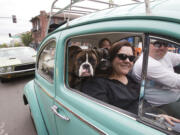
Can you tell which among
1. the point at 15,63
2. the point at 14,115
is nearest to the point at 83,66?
the point at 14,115

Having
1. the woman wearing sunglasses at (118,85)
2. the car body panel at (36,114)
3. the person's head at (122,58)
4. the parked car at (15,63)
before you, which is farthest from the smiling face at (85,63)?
the parked car at (15,63)

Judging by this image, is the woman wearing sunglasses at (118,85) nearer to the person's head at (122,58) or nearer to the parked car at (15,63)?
the person's head at (122,58)

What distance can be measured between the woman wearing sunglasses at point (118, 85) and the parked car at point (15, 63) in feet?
16.3

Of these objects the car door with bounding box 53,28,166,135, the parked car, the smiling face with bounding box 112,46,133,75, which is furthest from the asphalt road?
the smiling face with bounding box 112,46,133,75

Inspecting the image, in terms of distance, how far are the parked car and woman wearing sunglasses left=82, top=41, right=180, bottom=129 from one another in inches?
195

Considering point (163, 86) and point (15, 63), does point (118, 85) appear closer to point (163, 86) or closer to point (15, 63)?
point (163, 86)

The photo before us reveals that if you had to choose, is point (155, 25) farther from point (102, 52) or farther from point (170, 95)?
point (102, 52)

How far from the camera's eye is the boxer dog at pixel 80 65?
1315mm

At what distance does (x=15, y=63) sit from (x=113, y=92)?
5278 millimetres

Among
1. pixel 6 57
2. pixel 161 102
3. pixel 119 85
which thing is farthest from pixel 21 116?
pixel 6 57

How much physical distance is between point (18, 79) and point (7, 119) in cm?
332

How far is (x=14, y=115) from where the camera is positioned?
310 cm

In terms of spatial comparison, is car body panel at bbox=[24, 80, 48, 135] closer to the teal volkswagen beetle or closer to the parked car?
the teal volkswagen beetle

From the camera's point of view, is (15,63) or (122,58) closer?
(122,58)
